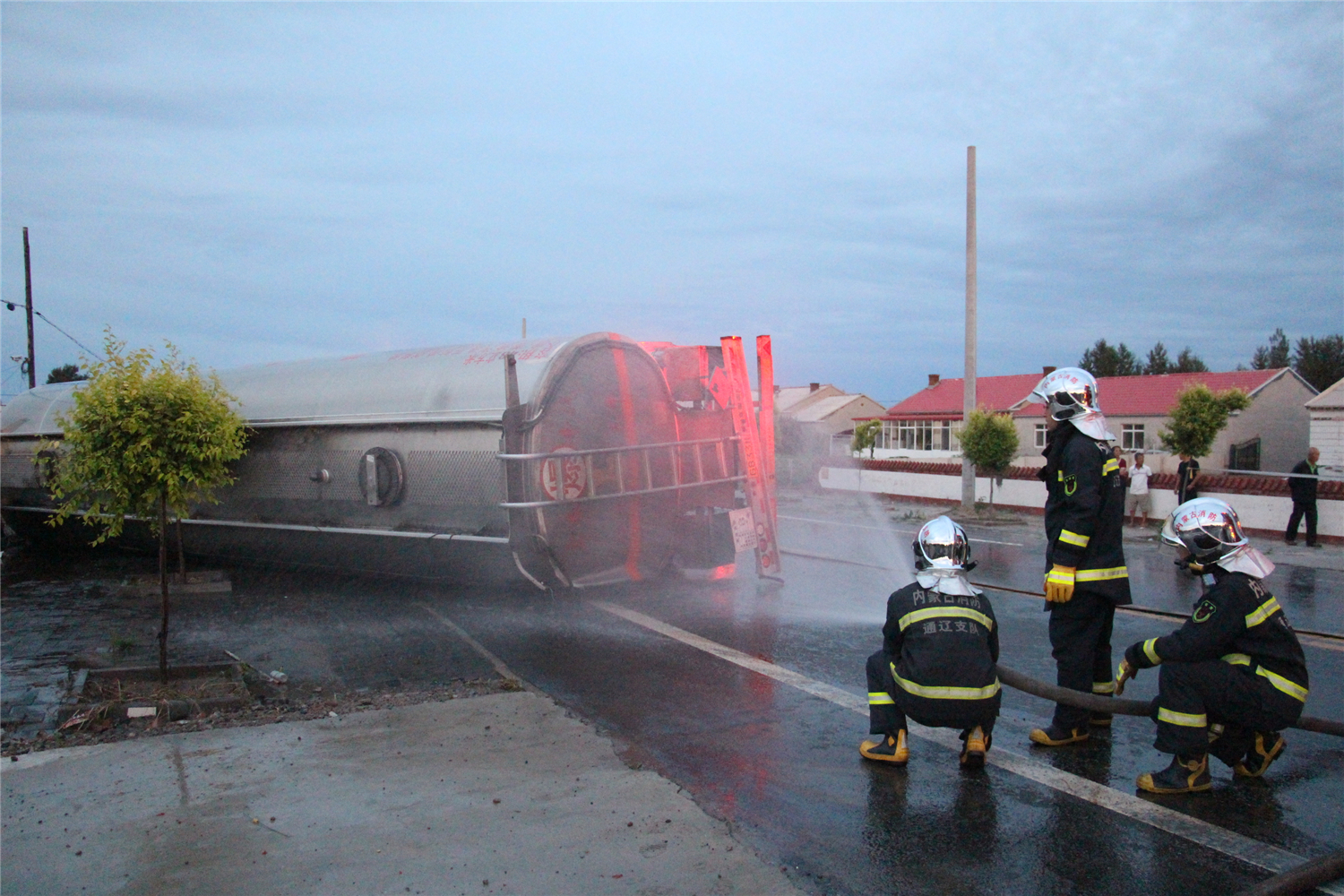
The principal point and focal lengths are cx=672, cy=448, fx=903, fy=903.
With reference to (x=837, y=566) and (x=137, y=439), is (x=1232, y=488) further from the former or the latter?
(x=137, y=439)

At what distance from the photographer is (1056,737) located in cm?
498

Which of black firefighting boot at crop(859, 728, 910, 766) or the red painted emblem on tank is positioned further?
the red painted emblem on tank

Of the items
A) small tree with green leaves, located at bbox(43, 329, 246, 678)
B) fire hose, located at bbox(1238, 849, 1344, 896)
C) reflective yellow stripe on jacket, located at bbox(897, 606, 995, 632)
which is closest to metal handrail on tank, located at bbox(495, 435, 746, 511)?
small tree with green leaves, located at bbox(43, 329, 246, 678)

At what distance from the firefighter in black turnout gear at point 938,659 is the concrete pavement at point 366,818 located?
1.24 metres

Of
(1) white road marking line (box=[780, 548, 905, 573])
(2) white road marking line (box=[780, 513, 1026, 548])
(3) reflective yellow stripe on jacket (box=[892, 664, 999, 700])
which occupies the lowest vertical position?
(2) white road marking line (box=[780, 513, 1026, 548])

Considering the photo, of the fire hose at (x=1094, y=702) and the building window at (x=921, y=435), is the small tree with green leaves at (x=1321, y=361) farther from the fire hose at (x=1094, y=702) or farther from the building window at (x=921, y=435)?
the fire hose at (x=1094, y=702)

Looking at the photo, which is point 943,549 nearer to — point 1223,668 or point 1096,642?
point 1096,642

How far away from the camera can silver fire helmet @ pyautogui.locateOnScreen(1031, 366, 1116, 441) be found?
16.5ft

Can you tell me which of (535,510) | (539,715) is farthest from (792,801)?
(535,510)

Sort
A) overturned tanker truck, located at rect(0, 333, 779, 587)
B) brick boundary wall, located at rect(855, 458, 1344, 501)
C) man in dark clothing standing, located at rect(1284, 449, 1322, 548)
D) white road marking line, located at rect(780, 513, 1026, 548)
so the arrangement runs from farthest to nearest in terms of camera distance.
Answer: brick boundary wall, located at rect(855, 458, 1344, 501) → white road marking line, located at rect(780, 513, 1026, 548) → man in dark clothing standing, located at rect(1284, 449, 1322, 548) → overturned tanker truck, located at rect(0, 333, 779, 587)

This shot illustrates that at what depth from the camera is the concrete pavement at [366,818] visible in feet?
11.3

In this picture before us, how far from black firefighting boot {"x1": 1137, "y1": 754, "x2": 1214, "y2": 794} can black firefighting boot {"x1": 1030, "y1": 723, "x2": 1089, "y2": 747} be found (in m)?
0.63

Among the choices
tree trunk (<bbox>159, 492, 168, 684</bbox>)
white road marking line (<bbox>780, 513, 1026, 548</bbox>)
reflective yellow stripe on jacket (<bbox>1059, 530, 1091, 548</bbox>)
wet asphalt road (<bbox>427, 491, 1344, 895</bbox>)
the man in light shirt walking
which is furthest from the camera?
the man in light shirt walking

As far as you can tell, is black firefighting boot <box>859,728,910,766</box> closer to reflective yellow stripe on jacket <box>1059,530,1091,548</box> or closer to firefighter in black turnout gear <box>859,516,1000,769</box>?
firefighter in black turnout gear <box>859,516,1000,769</box>
